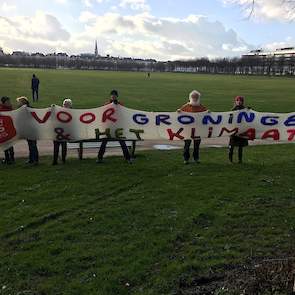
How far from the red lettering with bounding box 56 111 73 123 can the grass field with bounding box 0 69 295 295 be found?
47.5 inches

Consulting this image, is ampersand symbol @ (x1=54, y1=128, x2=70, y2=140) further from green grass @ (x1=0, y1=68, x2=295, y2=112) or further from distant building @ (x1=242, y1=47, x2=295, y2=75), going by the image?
distant building @ (x1=242, y1=47, x2=295, y2=75)

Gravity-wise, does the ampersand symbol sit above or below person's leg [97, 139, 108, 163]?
above

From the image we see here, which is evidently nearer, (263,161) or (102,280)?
(102,280)

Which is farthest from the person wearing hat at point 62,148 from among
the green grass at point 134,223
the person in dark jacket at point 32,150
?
the person in dark jacket at point 32,150

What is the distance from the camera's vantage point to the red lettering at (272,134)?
13.4m

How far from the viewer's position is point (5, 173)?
11750 mm

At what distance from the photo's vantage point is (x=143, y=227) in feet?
25.9

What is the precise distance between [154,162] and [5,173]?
3.78 metres

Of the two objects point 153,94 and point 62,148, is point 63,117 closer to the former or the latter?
point 62,148

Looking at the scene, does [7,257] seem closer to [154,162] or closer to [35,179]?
[35,179]

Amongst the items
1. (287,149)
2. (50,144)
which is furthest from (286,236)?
(50,144)

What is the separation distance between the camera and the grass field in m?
6.02

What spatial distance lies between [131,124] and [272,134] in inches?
150

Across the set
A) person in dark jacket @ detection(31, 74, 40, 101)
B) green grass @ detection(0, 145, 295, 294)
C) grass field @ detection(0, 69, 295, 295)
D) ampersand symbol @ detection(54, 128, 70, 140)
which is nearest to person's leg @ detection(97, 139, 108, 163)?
green grass @ detection(0, 145, 295, 294)
